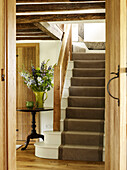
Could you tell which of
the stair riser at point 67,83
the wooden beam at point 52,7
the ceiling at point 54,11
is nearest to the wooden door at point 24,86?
the stair riser at point 67,83

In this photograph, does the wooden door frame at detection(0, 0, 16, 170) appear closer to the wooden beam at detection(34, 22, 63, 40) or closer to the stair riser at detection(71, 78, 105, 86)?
the wooden beam at detection(34, 22, 63, 40)

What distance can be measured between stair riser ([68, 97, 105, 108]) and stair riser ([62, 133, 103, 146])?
2.93 feet

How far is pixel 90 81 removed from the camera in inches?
237

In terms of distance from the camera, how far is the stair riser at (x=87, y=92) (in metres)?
5.67

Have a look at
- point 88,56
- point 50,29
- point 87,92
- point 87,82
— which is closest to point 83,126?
point 87,92

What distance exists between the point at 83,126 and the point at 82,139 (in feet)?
1.06

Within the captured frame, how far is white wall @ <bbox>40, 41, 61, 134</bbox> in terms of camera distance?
646cm

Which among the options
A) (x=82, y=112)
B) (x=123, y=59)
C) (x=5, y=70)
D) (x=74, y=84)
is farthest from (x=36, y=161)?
(x=123, y=59)

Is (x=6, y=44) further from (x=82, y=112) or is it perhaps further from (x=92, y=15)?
(x=82, y=112)

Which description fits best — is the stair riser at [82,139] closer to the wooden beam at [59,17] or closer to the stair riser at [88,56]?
the wooden beam at [59,17]

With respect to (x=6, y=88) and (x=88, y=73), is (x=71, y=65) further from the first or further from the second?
(x=6, y=88)

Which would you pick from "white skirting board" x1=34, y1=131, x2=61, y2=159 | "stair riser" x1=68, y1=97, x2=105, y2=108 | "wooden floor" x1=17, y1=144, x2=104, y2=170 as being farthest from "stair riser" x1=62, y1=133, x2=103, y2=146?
"stair riser" x1=68, y1=97, x2=105, y2=108

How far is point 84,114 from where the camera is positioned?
17.2 ft

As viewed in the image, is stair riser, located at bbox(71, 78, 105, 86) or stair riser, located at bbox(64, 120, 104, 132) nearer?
stair riser, located at bbox(64, 120, 104, 132)
